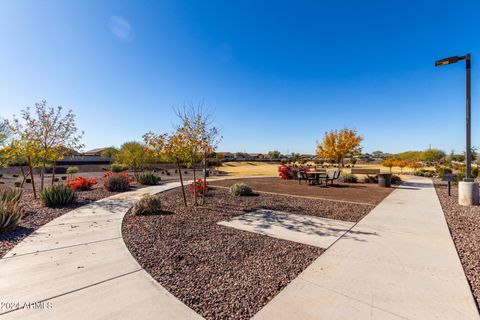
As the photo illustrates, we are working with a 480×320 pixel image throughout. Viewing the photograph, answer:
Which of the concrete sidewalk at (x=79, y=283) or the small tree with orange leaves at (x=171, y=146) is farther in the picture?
the small tree with orange leaves at (x=171, y=146)

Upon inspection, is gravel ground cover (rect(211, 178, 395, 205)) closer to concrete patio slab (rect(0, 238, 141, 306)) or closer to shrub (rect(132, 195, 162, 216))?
shrub (rect(132, 195, 162, 216))

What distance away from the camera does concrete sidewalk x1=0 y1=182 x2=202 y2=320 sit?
2432 millimetres

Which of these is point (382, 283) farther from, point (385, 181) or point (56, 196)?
point (385, 181)

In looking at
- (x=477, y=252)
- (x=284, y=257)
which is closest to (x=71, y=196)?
(x=284, y=257)

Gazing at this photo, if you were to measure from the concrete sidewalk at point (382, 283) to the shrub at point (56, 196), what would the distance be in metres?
8.61

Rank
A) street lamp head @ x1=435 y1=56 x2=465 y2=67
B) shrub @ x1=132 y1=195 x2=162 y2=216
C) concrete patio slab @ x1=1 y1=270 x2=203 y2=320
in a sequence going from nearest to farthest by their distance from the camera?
concrete patio slab @ x1=1 y1=270 x2=203 y2=320 → shrub @ x1=132 y1=195 x2=162 y2=216 → street lamp head @ x1=435 y1=56 x2=465 y2=67

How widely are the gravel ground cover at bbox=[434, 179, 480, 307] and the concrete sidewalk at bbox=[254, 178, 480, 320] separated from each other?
115mm

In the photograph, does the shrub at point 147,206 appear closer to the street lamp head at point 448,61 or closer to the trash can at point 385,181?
the street lamp head at point 448,61

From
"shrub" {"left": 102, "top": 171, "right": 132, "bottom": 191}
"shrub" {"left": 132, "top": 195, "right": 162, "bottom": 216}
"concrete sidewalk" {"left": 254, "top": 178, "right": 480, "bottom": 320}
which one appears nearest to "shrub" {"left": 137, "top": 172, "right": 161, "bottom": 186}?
"shrub" {"left": 102, "top": 171, "right": 132, "bottom": 191}

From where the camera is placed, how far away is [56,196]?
25.5ft

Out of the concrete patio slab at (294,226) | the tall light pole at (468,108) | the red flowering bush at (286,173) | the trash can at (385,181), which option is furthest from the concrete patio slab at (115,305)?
the red flowering bush at (286,173)

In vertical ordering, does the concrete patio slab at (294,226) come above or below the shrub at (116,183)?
below

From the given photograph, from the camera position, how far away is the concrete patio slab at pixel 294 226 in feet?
16.0

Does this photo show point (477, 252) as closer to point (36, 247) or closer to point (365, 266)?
point (365, 266)
